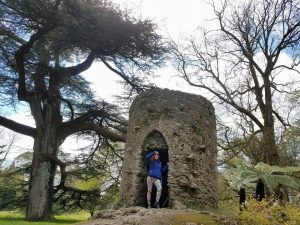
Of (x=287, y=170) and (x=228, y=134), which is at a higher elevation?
(x=228, y=134)

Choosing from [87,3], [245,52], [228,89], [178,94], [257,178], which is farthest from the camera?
[228,89]

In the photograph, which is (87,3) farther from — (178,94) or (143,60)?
(178,94)

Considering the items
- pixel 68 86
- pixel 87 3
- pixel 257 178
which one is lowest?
pixel 257 178

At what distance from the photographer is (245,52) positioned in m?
16.5

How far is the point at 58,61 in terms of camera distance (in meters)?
18.6

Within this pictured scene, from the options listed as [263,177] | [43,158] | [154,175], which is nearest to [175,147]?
[154,175]

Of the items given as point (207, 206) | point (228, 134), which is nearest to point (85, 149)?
point (228, 134)

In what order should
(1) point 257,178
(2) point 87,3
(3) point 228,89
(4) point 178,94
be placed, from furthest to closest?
(3) point 228,89 < (2) point 87,3 < (4) point 178,94 < (1) point 257,178

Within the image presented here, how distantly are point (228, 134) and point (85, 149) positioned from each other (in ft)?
22.1

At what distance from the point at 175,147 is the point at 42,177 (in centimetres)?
941

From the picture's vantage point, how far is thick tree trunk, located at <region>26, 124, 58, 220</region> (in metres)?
17.4

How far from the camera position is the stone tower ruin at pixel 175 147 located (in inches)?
411

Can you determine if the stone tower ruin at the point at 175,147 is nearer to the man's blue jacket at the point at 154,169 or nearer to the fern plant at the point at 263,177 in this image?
the man's blue jacket at the point at 154,169

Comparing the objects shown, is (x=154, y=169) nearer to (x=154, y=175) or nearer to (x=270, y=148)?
(x=154, y=175)
